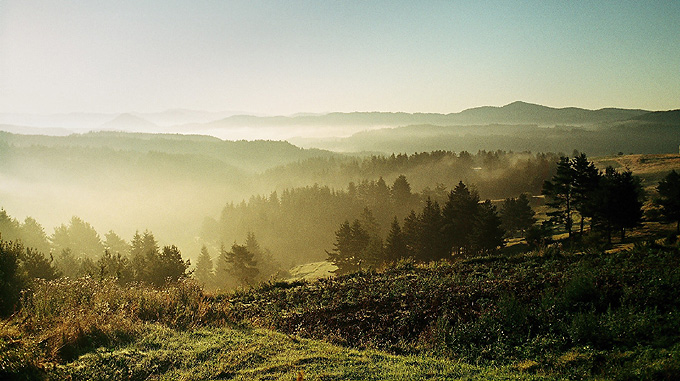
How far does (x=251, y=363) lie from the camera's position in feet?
25.8

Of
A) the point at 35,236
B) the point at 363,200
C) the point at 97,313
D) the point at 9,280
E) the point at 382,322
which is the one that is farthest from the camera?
the point at 363,200

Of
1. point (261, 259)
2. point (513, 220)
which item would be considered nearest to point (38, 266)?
point (261, 259)

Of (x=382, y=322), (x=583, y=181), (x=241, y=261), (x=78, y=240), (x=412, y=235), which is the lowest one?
(x=78, y=240)

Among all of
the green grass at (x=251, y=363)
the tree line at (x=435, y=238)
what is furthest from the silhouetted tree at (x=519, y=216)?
the green grass at (x=251, y=363)

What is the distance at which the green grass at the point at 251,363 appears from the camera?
7238 millimetres

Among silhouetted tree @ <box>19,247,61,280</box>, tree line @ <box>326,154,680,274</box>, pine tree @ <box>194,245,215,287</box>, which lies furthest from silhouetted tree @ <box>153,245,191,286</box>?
pine tree @ <box>194,245,215,287</box>

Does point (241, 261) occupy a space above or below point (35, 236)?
above

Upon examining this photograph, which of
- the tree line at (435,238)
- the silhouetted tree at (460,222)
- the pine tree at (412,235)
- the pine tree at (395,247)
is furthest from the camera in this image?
the pine tree at (395,247)

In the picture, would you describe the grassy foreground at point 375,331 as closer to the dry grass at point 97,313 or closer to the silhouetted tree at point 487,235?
the dry grass at point 97,313

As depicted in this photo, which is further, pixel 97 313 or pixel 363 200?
pixel 363 200

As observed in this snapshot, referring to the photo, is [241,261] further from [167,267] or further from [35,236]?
[35,236]

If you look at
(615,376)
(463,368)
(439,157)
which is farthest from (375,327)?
(439,157)

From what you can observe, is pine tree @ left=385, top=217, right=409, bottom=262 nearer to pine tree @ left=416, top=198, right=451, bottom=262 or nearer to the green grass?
pine tree @ left=416, top=198, right=451, bottom=262

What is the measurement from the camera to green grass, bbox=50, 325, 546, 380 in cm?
724
